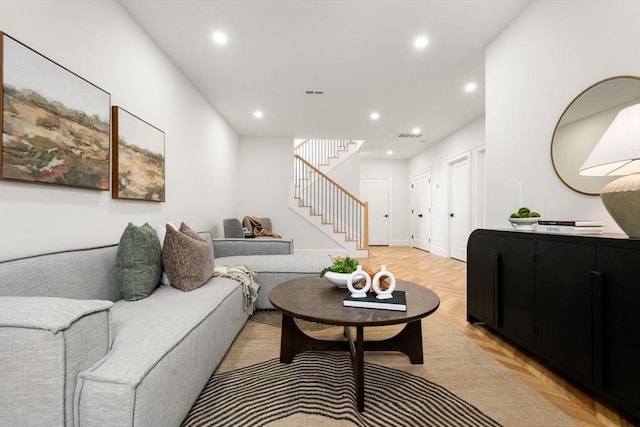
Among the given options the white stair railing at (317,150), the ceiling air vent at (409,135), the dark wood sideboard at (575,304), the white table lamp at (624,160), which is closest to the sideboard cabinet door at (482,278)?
the dark wood sideboard at (575,304)

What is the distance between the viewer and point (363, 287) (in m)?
1.72

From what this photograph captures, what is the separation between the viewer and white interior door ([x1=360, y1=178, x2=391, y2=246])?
8758 millimetres

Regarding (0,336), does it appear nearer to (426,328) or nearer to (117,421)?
(117,421)

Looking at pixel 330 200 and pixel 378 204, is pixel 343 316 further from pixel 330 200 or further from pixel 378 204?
pixel 378 204

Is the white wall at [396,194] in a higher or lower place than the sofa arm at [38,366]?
higher

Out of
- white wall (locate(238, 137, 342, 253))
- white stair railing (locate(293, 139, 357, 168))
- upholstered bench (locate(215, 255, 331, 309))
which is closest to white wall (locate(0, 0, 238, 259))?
upholstered bench (locate(215, 255, 331, 309))

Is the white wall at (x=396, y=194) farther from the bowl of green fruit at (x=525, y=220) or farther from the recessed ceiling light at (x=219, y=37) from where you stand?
the bowl of green fruit at (x=525, y=220)

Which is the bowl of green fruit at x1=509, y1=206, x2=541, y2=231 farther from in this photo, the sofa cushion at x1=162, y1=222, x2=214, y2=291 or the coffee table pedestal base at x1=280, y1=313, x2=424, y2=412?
the sofa cushion at x1=162, y1=222, x2=214, y2=291

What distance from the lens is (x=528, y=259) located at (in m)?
1.89

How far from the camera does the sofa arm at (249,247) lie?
133 inches

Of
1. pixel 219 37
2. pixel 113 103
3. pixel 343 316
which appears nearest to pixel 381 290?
pixel 343 316

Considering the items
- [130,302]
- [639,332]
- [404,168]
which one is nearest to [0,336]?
[130,302]

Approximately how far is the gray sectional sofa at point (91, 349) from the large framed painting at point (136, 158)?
75 centimetres

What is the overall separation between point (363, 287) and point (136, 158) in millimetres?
2128
